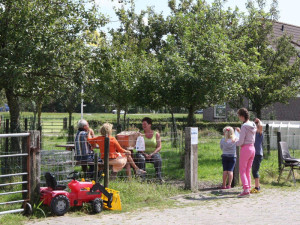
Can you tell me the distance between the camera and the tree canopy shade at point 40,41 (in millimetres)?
9875

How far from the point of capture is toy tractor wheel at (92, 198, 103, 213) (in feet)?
25.5

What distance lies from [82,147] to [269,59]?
39.4 ft

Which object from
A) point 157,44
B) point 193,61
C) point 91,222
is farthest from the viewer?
point 157,44

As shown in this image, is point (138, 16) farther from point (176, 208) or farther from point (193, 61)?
point (176, 208)

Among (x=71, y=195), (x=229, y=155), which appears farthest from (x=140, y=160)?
(x=71, y=195)

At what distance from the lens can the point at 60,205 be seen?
7.50m

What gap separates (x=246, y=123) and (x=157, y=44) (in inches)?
705

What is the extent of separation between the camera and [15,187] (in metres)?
9.41

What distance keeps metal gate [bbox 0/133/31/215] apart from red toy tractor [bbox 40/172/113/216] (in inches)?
12.7

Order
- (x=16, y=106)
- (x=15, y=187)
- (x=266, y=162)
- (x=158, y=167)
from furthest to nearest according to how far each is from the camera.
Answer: (x=266, y=162) < (x=16, y=106) < (x=158, y=167) < (x=15, y=187)

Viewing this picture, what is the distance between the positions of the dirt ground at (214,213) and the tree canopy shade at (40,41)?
380 centimetres

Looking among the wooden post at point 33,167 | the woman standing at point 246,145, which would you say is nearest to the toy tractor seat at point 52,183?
the wooden post at point 33,167

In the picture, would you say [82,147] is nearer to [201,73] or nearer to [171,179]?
[171,179]

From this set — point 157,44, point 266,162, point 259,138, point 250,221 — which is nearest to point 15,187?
point 250,221
